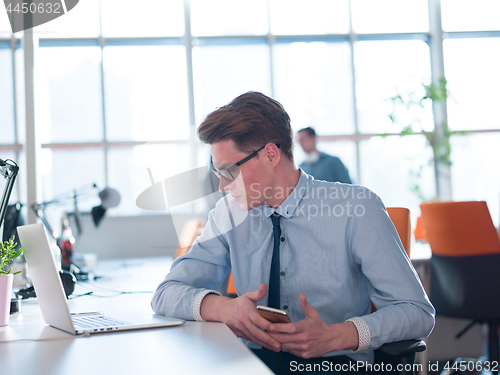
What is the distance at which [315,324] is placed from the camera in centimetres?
103

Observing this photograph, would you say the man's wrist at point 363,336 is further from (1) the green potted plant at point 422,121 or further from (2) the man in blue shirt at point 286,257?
(1) the green potted plant at point 422,121

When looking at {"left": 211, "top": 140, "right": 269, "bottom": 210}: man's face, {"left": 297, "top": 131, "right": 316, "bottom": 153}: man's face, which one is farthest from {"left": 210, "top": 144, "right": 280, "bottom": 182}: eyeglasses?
{"left": 297, "top": 131, "right": 316, "bottom": 153}: man's face

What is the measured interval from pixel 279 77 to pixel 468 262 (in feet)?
13.6

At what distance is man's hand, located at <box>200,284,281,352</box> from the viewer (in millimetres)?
1023

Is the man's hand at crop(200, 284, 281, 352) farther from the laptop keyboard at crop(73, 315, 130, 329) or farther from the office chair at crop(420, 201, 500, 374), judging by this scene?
the office chair at crop(420, 201, 500, 374)

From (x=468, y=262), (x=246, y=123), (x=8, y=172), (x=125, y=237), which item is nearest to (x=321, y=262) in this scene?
(x=246, y=123)

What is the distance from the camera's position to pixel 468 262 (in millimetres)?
2244

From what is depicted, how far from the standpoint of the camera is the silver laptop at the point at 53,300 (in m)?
0.92

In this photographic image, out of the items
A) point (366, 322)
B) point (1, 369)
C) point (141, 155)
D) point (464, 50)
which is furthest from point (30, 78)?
point (464, 50)

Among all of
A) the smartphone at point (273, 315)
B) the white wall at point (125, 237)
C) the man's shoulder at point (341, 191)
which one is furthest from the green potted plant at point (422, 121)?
the smartphone at point (273, 315)

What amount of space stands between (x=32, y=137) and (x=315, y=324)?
4.76ft

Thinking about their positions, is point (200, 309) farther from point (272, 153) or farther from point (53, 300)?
point (272, 153)

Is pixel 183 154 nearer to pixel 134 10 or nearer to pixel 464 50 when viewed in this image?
pixel 134 10

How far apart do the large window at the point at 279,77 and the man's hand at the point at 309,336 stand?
4.76m
